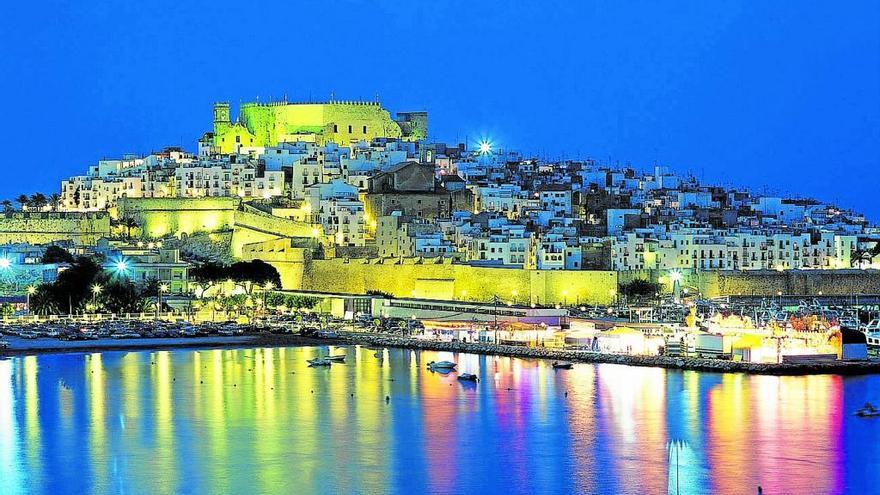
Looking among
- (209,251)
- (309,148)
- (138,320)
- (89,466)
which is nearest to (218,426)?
(89,466)

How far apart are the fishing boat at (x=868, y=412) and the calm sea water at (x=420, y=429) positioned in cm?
26

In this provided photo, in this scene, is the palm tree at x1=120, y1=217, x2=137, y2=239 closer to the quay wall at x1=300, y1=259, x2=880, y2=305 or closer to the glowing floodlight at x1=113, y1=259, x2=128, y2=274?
the glowing floodlight at x1=113, y1=259, x2=128, y2=274

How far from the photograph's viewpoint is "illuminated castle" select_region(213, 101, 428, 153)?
48656 millimetres

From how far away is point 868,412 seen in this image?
74.9 feet

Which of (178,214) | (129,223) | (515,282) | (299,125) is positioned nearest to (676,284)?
(515,282)

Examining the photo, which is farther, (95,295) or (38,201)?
(38,201)

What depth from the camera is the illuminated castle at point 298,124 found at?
48.7m

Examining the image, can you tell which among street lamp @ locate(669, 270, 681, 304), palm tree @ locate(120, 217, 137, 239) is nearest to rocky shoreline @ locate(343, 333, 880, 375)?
street lamp @ locate(669, 270, 681, 304)

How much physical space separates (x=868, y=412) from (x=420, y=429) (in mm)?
5957

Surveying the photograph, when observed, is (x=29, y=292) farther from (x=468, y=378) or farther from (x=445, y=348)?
(x=468, y=378)

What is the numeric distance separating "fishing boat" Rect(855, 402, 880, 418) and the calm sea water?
262 millimetres

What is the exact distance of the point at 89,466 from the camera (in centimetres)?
1928

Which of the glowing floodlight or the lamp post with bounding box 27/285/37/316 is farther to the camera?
the glowing floodlight

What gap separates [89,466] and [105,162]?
1123 inches
